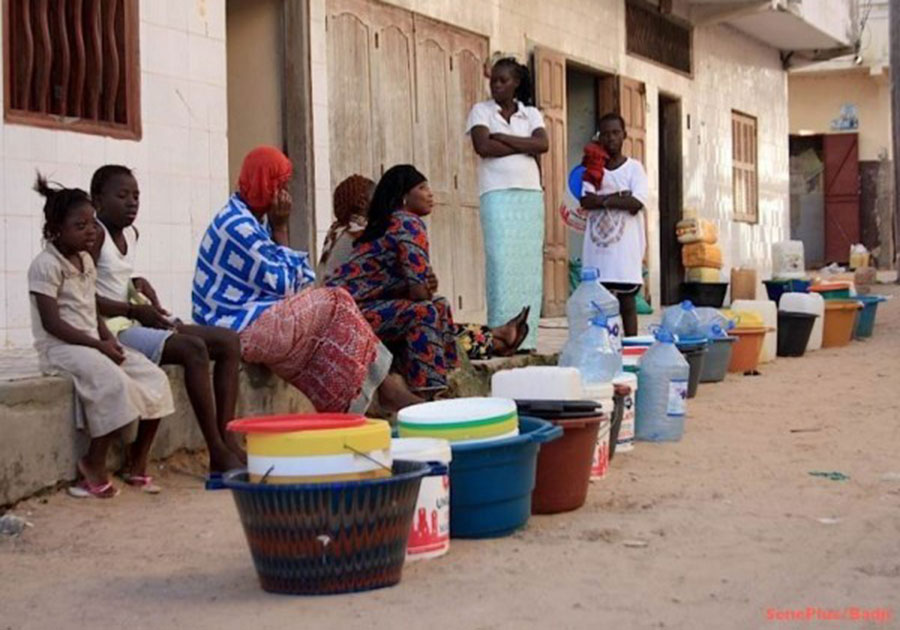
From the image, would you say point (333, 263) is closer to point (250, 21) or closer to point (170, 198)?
point (170, 198)

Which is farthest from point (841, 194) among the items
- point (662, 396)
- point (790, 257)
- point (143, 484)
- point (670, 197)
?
point (143, 484)

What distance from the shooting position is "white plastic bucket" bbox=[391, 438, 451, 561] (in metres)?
4.00

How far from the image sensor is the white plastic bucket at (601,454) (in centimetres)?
543

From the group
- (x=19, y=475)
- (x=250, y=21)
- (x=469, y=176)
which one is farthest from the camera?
(x=469, y=176)

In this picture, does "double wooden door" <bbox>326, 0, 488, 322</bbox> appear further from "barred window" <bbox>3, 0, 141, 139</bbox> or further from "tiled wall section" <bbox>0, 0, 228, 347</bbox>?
"barred window" <bbox>3, 0, 141, 139</bbox>

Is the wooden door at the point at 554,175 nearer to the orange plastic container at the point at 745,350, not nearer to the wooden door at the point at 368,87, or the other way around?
the wooden door at the point at 368,87

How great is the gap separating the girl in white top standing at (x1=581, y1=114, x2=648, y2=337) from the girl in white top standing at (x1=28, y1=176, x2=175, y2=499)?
3914 mm

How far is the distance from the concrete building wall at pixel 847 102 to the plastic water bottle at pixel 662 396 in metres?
21.0

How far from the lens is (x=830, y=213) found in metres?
27.2

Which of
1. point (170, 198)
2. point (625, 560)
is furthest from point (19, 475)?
point (170, 198)

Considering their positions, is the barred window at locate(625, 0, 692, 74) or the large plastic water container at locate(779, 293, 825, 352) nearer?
the large plastic water container at locate(779, 293, 825, 352)

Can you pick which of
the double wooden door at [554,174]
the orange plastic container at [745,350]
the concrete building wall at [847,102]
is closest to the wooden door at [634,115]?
the double wooden door at [554,174]

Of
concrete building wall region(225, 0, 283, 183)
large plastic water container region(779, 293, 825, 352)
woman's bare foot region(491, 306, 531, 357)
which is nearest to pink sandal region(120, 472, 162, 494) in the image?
woman's bare foot region(491, 306, 531, 357)

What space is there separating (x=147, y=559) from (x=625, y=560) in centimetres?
139
